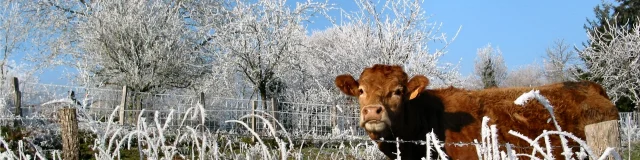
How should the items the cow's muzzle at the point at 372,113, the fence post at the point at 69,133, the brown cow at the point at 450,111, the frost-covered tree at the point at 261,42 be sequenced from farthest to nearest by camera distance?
the frost-covered tree at the point at 261,42, the brown cow at the point at 450,111, the cow's muzzle at the point at 372,113, the fence post at the point at 69,133

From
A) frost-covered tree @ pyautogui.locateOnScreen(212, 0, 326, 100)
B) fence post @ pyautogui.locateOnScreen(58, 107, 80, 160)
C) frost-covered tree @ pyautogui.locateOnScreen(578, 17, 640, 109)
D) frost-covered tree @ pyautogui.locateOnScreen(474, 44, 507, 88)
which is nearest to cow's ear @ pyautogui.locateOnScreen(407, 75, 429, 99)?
fence post @ pyautogui.locateOnScreen(58, 107, 80, 160)

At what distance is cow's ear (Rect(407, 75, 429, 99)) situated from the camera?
5793mm

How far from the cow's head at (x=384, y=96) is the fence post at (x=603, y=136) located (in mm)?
2198

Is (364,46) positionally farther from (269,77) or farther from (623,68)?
(623,68)

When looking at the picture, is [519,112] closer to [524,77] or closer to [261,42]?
[261,42]

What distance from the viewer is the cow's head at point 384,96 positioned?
5266 mm

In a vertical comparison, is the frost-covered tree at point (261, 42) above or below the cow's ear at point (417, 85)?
above

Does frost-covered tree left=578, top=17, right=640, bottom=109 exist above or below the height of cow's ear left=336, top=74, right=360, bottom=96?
above

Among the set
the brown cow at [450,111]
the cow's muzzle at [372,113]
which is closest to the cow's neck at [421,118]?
the brown cow at [450,111]

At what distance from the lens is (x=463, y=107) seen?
5984 mm

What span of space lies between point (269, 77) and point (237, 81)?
6780 mm

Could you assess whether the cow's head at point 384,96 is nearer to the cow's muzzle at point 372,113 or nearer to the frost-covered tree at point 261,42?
the cow's muzzle at point 372,113

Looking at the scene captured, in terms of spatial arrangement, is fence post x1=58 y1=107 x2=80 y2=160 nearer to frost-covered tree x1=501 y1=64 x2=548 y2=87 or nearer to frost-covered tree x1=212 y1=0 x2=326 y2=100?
frost-covered tree x1=212 y1=0 x2=326 y2=100

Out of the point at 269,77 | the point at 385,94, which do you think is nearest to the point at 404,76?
the point at 385,94
